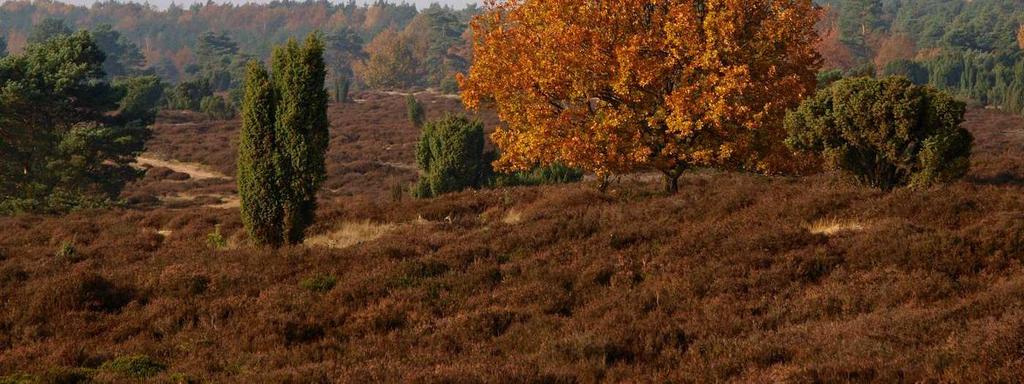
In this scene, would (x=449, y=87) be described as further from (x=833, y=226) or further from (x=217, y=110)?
(x=833, y=226)

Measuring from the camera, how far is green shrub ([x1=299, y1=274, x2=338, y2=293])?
13.9 m

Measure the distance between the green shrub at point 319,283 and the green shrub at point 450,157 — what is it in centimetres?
2202

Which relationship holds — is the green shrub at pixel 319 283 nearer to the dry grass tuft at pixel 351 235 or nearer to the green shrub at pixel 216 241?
the dry grass tuft at pixel 351 235

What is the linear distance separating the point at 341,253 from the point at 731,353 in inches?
366

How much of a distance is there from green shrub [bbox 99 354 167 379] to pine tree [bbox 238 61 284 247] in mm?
8758

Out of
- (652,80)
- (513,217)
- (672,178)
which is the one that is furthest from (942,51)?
(513,217)

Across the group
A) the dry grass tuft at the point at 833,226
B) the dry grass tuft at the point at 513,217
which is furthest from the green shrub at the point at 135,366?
the dry grass tuft at the point at 833,226

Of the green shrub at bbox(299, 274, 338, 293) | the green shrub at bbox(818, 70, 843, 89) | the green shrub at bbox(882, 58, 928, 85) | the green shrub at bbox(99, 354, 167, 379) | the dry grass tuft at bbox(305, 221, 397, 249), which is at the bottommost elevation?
the dry grass tuft at bbox(305, 221, 397, 249)

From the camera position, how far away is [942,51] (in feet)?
405

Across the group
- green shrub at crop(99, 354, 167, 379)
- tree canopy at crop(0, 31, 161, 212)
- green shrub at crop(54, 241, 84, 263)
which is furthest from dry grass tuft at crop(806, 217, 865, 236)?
tree canopy at crop(0, 31, 161, 212)

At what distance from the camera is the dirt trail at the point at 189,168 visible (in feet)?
177

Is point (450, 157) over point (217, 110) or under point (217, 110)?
over

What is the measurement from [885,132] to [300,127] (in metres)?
12.7

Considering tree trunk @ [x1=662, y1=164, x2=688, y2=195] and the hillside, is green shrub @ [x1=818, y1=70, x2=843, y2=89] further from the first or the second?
the hillside
